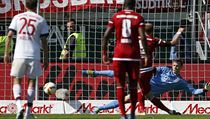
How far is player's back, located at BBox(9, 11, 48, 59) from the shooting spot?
11.9 metres

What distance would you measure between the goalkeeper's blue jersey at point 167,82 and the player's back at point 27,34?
472 centimetres

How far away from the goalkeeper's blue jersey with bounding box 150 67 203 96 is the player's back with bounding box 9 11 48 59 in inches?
186

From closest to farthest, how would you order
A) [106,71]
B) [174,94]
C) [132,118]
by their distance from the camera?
[132,118], [106,71], [174,94]

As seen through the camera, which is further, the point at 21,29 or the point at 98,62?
the point at 98,62

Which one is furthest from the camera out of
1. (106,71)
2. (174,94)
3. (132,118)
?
(174,94)

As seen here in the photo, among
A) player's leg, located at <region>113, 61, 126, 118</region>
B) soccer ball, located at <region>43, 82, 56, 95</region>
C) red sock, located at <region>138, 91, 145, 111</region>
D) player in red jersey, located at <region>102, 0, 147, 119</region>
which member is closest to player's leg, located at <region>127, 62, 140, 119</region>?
player in red jersey, located at <region>102, 0, 147, 119</region>

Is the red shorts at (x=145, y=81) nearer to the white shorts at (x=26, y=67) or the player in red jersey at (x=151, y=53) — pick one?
the player in red jersey at (x=151, y=53)

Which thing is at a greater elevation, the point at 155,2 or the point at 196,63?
the point at 155,2

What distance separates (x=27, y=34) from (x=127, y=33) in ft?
5.11

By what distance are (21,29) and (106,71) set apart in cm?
487

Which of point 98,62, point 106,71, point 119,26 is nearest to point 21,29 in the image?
point 119,26

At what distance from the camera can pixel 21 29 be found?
1197cm

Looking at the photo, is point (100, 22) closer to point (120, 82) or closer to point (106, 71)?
point (106, 71)

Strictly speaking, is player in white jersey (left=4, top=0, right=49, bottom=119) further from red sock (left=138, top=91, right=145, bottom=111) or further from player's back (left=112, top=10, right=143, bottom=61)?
red sock (left=138, top=91, right=145, bottom=111)
